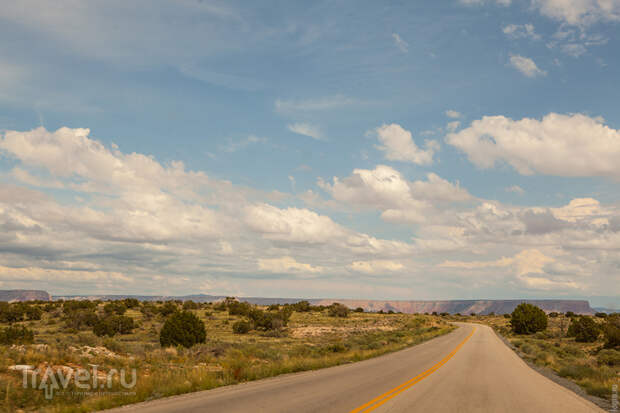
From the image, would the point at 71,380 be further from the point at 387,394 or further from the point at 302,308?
the point at 302,308

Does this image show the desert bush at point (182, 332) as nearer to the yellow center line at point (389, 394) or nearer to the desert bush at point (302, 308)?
the yellow center line at point (389, 394)

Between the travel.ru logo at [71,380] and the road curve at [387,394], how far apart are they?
7.36 ft

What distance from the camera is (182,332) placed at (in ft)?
102

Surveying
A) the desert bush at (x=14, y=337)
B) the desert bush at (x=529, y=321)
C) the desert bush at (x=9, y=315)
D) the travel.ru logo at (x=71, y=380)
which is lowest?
the desert bush at (x=529, y=321)

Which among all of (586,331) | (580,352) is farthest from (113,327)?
(586,331)

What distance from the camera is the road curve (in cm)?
1062

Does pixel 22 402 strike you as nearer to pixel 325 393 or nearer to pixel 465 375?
pixel 325 393

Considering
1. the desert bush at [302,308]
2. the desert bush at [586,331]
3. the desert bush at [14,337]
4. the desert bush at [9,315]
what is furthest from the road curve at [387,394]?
the desert bush at [302,308]

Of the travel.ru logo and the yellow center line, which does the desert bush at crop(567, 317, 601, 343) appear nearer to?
the yellow center line

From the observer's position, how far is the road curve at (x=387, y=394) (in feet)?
34.9

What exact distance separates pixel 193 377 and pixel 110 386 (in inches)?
102

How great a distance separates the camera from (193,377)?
47.0 feet

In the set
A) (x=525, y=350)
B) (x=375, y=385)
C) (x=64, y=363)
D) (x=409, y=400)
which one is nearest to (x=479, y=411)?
(x=409, y=400)

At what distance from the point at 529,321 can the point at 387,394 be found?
2191 inches
